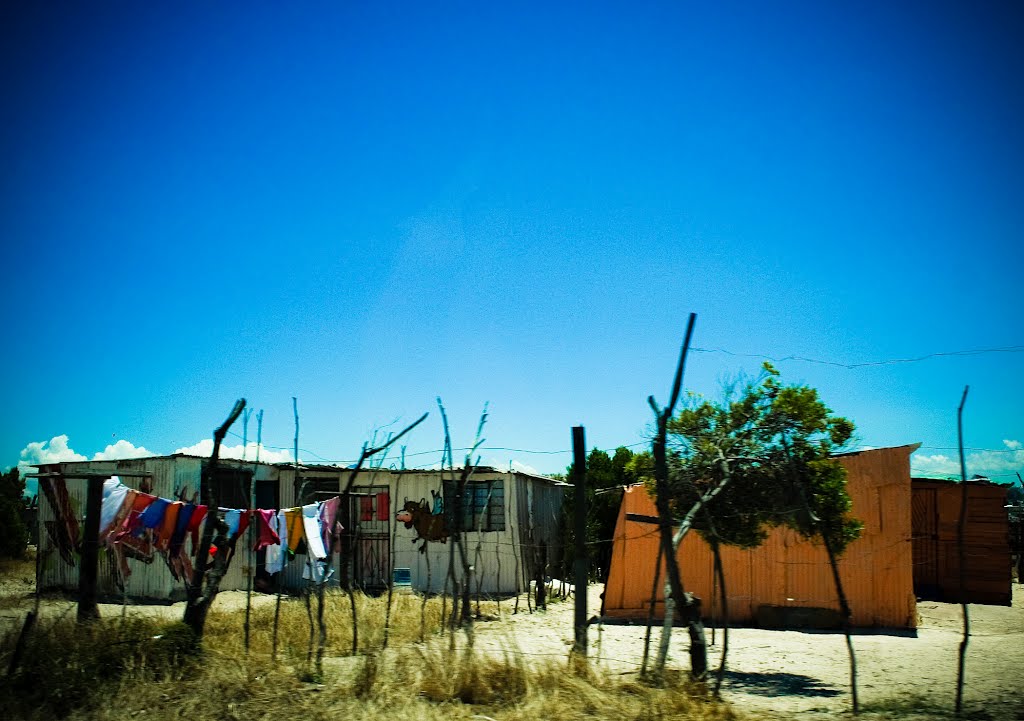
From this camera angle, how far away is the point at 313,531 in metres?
11.8

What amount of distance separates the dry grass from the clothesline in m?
1.38

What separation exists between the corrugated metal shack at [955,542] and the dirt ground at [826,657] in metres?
0.91

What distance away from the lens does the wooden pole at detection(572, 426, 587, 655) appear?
9461mm

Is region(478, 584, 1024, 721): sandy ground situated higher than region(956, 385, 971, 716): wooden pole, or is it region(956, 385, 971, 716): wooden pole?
region(956, 385, 971, 716): wooden pole

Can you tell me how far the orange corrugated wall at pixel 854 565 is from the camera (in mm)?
15023

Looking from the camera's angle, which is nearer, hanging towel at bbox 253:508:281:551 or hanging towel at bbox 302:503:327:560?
hanging towel at bbox 253:508:281:551

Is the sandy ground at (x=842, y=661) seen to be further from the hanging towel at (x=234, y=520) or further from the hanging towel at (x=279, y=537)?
the hanging towel at (x=234, y=520)

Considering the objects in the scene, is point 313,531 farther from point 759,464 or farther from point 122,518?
point 759,464

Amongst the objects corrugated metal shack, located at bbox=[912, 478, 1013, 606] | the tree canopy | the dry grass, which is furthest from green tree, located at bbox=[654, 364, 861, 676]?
corrugated metal shack, located at bbox=[912, 478, 1013, 606]

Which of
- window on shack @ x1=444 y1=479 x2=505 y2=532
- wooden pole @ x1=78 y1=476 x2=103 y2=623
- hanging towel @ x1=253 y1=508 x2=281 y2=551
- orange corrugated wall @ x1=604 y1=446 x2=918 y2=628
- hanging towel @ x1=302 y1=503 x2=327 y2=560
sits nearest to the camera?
wooden pole @ x1=78 y1=476 x2=103 y2=623

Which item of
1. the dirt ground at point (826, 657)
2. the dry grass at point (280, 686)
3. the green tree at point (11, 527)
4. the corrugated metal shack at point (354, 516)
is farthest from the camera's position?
the green tree at point (11, 527)

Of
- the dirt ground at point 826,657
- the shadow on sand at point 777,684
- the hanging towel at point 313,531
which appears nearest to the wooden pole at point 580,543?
the dirt ground at point 826,657

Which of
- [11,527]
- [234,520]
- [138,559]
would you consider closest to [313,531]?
[234,520]

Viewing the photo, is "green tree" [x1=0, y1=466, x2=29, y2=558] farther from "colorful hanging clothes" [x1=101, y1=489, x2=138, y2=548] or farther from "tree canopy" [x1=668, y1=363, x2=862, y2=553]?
"tree canopy" [x1=668, y1=363, x2=862, y2=553]
